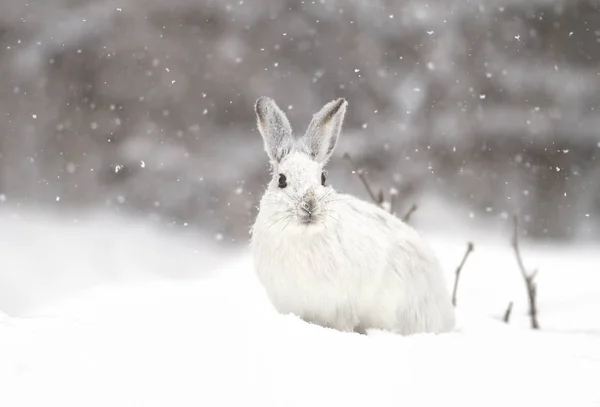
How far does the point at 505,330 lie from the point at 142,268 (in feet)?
6.60

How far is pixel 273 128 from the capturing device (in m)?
1.51

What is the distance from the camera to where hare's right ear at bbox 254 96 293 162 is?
1500 mm

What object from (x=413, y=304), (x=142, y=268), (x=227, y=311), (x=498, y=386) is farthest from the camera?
(x=142, y=268)

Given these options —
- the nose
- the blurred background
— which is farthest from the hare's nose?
the blurred background

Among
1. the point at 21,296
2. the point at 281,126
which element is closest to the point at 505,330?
the point at 281,126

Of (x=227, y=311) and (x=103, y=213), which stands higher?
(x=103, y=213)

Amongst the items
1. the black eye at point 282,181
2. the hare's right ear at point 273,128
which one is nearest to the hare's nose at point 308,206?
the black eye at point 282,181

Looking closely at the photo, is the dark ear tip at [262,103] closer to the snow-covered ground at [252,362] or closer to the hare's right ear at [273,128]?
the hare's right ear at [273,128]

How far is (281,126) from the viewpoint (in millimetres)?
1515

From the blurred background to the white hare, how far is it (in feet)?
5.83

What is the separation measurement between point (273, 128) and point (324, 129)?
0.41 ft

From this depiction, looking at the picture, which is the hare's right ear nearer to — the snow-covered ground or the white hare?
the white hare

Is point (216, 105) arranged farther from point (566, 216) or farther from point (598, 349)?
point (598, 349)

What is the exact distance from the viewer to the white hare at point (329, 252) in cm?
137
